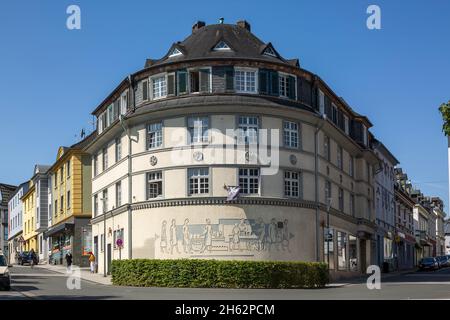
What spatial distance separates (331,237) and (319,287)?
30.2ft

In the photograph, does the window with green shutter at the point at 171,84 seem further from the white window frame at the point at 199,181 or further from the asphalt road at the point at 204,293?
the asphalt road at the point at 204,293

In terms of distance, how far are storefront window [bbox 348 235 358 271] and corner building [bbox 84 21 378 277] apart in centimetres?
672

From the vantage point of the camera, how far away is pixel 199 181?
38.4m

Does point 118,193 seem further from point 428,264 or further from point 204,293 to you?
point 428,264

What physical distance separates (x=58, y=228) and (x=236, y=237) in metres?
33.5

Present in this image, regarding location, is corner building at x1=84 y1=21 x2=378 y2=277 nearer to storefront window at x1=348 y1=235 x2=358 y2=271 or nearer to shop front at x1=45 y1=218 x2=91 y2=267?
storefront window at x1=348 y1=235 x2=358 y2=271

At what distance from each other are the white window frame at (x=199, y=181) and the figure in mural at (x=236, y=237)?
7.97 feet

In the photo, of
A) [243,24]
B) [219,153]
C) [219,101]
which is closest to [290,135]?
[219,153]

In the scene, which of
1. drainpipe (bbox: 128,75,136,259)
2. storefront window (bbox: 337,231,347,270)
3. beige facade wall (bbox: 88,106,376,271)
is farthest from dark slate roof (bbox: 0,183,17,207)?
drainpipe (bbox: 128,75,136,259)

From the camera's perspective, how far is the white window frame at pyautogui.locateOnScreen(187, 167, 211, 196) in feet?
126

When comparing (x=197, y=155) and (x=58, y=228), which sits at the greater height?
(x=197, y=155)
